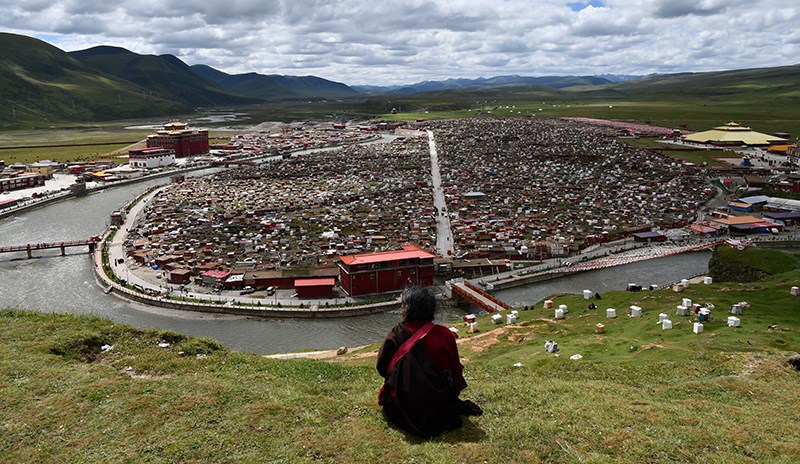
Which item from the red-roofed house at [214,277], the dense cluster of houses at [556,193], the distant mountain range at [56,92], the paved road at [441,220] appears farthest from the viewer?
the distant mountain range at [56,92]

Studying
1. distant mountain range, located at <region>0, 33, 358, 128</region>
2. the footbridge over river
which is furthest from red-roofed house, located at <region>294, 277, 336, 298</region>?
distant mountain range, located at <region>0, 33, 358, 128</region>

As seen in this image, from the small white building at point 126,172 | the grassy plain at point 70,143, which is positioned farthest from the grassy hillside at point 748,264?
the grassy plain at point 70,143

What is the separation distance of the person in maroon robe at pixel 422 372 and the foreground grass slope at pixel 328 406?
0.21 m

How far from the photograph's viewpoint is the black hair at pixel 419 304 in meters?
5.38

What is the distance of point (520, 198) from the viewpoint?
42375 mm

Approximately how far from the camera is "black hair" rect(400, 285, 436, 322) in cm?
538

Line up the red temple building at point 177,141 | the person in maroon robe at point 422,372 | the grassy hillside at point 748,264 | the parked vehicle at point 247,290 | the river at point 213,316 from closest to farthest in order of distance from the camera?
the person in maroon robe at point 422,372 → the river at point 213,316 → the grassy hillside at point 748,264 → the parked vehicle at point 247,290 → the red temple building at point 177,141

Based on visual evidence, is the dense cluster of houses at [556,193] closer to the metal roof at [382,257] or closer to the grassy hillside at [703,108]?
the metal roof at [382,257]

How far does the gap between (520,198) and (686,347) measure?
3045cm

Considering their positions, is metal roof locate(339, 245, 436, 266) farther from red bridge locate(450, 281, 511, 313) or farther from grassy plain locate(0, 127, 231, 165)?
grassy plain locate(0, 127, 231, 165)

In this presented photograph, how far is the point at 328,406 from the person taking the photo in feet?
21.8

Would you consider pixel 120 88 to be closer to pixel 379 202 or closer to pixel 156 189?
pixel 156 189

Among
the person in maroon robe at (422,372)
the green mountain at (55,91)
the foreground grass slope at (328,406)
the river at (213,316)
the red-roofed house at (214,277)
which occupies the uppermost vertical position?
the green mountain at (55,91)

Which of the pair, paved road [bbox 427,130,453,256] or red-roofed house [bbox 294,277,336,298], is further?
paved road [bbox 427,130,453,256]
